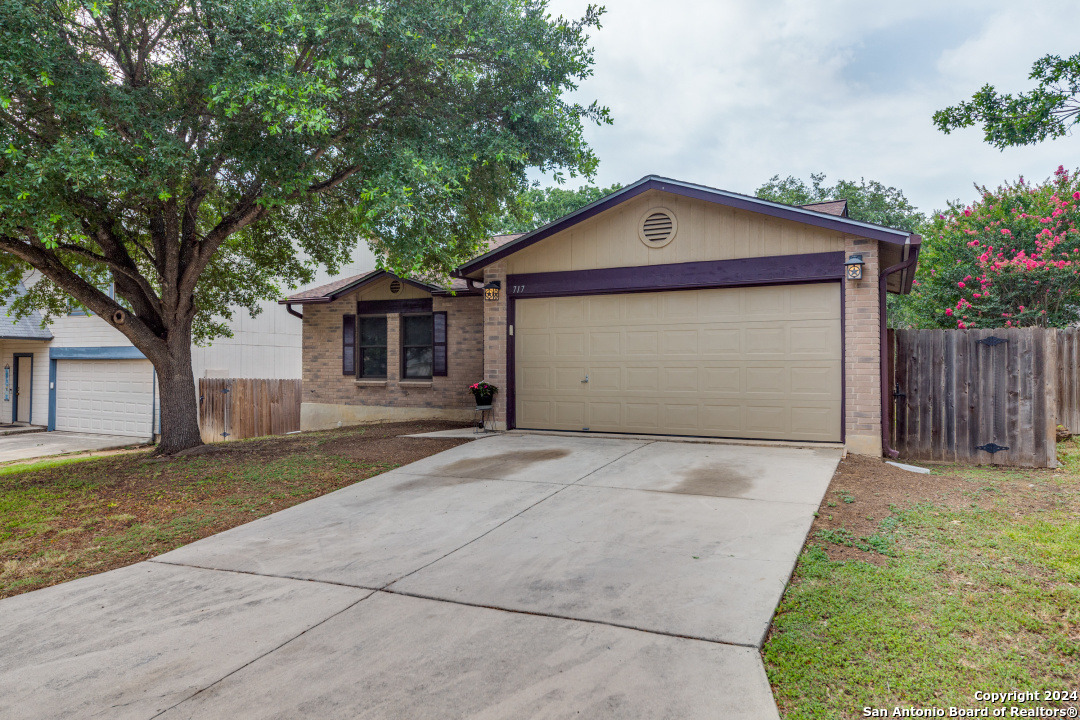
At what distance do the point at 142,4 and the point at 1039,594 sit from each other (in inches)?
366

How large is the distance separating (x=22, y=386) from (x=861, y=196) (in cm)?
3348

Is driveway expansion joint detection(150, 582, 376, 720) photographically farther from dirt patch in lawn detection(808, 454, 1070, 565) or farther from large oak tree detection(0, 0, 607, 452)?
large oak tree detection(0, 0, 607, 452)

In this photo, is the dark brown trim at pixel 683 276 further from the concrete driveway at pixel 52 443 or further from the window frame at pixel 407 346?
the concrete driveway at pixel 52 443

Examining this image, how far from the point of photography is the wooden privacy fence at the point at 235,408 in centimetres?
1567

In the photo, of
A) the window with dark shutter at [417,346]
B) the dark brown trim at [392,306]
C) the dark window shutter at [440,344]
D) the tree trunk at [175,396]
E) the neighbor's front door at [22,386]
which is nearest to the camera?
the tree trunk at [175,396]

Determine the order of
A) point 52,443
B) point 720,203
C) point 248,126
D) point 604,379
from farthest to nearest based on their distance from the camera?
point 52,443 < point 604,379 < point 720,203 < point 248,126

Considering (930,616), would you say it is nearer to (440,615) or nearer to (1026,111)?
(440,615)

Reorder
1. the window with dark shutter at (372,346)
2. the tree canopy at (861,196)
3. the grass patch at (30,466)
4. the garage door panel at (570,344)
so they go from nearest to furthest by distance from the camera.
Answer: the grass patch at (30,466), the garage door panel at (570,344), the window with dark shutter at (372,346), the tree canopy at (861,196)

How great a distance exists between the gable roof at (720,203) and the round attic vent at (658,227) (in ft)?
1.23

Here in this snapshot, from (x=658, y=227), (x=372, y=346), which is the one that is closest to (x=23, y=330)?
(x=372, y=346)

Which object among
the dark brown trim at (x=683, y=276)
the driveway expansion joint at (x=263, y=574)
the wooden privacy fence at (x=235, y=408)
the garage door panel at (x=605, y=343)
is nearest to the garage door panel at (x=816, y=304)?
the dark brown trim at (x=683, y=276)

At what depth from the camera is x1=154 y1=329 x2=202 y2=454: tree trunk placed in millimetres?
9500

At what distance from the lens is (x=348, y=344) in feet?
47.4

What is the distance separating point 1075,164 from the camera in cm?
1370
